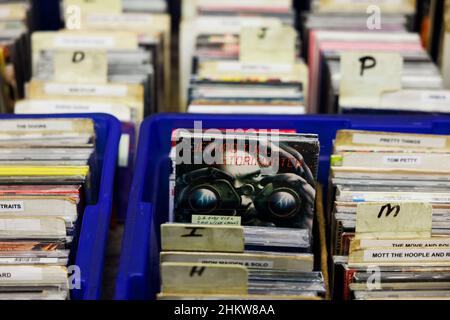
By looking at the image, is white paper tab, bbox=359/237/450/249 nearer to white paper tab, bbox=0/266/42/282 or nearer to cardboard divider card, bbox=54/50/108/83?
white paper tab, bbox=0/266/42/282

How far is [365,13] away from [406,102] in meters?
0.43

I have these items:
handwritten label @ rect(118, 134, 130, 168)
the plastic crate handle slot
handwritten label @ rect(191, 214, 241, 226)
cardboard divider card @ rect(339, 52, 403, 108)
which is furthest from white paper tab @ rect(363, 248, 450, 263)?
handwritten label @ rect(118, 134, 130, 168)

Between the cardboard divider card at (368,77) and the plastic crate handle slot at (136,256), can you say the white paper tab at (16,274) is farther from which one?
the cardboard divider card at (368,77)

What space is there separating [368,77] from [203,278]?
2.15 feet

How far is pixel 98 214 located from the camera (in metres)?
1.17

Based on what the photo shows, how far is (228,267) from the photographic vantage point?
1.02 m

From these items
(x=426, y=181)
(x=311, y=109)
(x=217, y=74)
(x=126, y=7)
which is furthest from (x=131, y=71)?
(x=426, y=181)

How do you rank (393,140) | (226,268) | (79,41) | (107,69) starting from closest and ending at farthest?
(226,268) < (393,140) < (107,69) < (79,41)

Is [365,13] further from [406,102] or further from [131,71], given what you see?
[131,71]

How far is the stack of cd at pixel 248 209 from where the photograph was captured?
1.07 metres

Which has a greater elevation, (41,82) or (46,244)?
(41,82)

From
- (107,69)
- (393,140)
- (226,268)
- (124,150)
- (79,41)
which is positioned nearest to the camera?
(226,268)

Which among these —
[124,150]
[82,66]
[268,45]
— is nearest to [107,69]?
[82,66]

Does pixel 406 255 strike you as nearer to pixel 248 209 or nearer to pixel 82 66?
pixel 248 209
